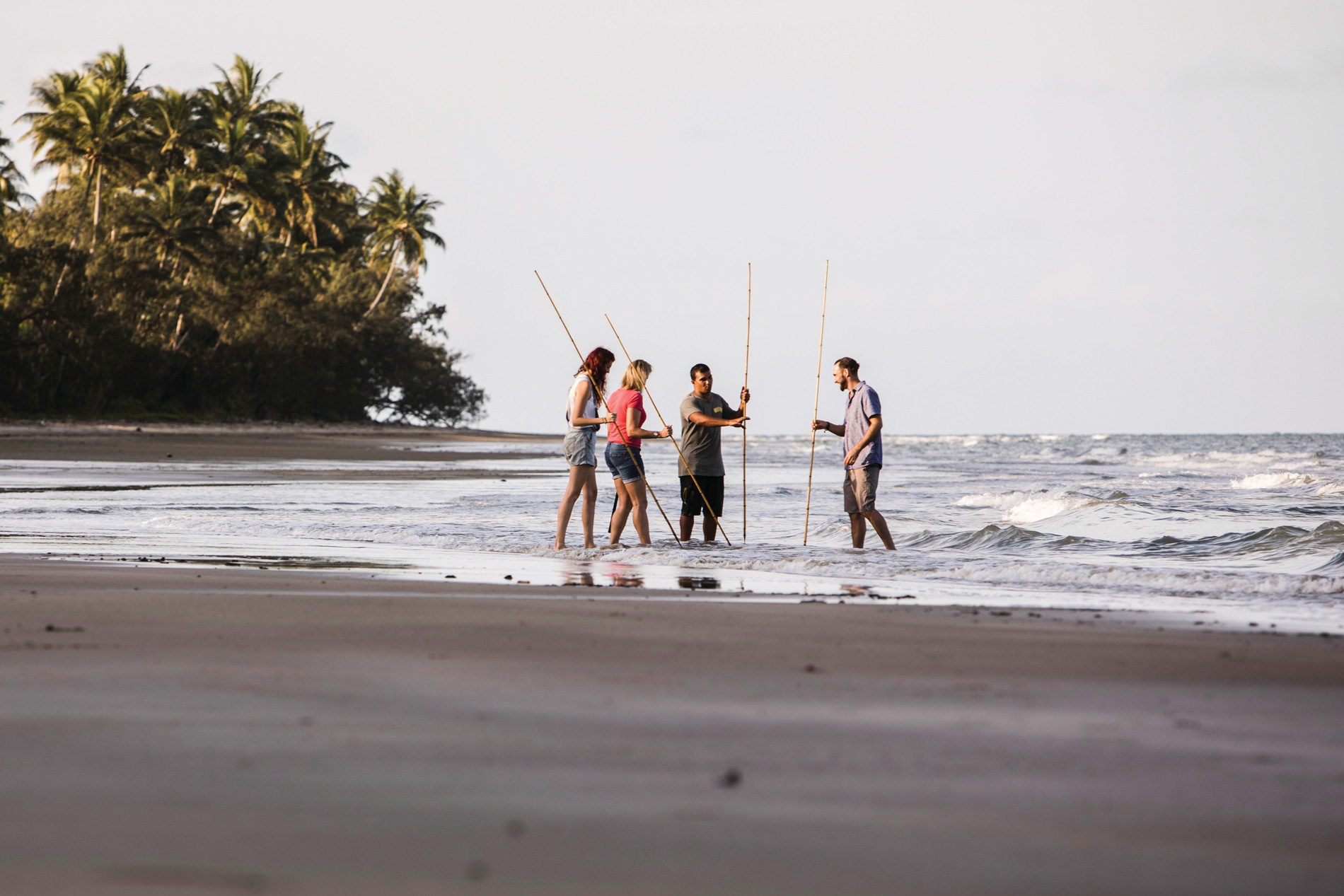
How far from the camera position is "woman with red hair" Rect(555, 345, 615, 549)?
28.3ft

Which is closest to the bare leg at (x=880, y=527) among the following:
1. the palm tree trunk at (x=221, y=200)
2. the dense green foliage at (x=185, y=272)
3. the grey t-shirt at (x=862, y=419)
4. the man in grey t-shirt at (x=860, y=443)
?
the man in grey t-shirt at (x=860, y=443)

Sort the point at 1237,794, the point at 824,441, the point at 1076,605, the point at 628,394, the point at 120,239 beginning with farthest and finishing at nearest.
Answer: the point at 824,441
the point at 120,239
the point at 628,394
the point at 1076,605
the point at 1237,794

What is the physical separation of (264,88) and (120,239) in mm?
11301

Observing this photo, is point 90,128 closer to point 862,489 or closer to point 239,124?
point 239,124

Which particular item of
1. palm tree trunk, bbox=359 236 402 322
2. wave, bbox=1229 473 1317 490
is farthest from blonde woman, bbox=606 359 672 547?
palm tree trunk, bbox=359 236 402 322

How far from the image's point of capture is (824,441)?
207ft

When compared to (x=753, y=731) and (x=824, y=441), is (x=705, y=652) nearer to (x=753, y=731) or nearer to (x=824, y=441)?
(x=753, y=731)

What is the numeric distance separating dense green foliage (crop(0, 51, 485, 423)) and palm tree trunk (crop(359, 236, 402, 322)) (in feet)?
0.34

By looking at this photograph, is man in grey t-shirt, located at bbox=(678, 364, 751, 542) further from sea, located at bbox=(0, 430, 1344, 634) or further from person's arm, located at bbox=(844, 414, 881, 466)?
person's arm, located at bbox=(844, 414, 881, 466)

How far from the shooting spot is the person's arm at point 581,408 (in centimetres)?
859

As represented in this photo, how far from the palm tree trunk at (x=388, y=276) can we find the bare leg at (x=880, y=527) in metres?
44.4

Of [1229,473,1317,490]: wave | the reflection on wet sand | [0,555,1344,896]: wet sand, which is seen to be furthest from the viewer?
[1229,473,1317,490]: wave

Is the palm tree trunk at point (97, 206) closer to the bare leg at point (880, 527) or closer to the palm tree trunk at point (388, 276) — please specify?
the palm tree trunk at point (388, 276)

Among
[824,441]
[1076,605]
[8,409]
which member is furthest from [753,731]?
[824,441]
